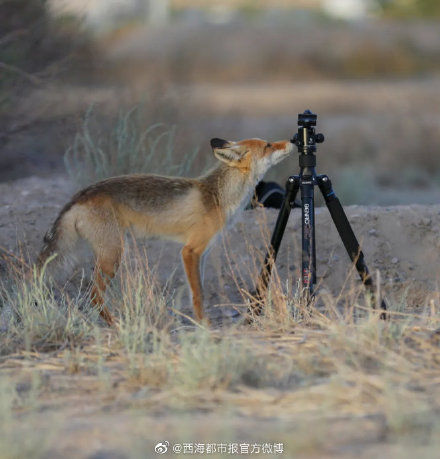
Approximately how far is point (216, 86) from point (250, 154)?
2756cm

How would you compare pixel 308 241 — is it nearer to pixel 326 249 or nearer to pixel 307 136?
pixel 307 136

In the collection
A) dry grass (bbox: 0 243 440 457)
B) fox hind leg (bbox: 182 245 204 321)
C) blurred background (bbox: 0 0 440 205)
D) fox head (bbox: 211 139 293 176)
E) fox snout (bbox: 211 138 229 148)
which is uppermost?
blurred background (bbox: 0 0 440 205)

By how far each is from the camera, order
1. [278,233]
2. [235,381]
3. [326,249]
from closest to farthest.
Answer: [235,381], [278,233], [326,249]

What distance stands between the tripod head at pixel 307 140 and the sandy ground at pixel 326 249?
1969 millimetres

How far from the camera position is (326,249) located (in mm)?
7621

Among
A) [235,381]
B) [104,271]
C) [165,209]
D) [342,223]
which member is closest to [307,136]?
[342,223]

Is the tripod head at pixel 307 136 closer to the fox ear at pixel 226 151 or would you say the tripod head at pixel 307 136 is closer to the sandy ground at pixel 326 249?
the fox ear at pixel 226 151

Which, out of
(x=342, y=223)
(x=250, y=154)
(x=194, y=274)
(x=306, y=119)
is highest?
(x=306, y=119)

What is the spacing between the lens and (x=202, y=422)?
3621 millimetres

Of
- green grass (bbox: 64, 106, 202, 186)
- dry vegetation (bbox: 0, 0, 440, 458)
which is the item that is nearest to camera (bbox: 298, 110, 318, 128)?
dry vegetation (bbox: 0, 0, 440, 458)

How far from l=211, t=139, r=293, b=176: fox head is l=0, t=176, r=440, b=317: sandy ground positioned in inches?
45.5

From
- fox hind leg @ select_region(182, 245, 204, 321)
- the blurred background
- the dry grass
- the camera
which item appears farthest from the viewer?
the blurred background

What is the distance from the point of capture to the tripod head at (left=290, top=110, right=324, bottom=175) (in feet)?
17.4

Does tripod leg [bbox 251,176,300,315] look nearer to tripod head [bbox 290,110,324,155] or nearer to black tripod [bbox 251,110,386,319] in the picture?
black tripod [bbox 251,110,386,319]
